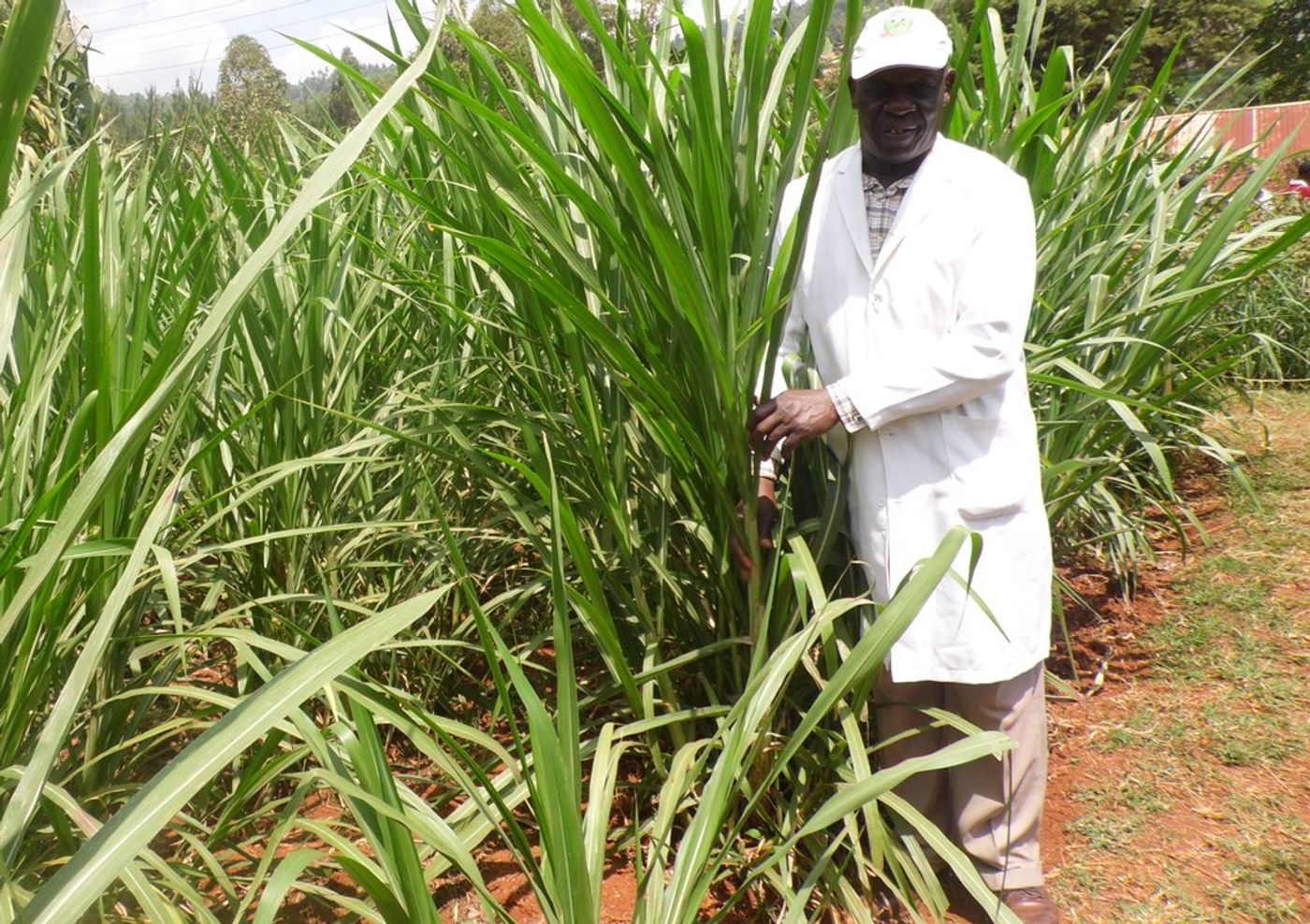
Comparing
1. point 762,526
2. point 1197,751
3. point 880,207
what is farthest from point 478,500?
point 1197,751

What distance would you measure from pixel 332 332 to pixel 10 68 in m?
1.55

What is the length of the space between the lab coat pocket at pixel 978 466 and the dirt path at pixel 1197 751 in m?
0.70

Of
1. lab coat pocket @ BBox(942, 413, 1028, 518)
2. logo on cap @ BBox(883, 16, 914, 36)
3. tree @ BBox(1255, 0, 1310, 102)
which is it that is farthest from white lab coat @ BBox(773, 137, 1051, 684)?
tree @ BBox(1255, 0, 1310, 102)

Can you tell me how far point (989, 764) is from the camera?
6.34 feet

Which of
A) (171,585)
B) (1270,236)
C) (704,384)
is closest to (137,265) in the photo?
(171,585)

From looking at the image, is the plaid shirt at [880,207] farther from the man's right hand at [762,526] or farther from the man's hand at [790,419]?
the man's right hand at [762,526]

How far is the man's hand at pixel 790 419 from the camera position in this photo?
169 centimetres

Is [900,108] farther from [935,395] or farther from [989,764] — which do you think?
[989,764]

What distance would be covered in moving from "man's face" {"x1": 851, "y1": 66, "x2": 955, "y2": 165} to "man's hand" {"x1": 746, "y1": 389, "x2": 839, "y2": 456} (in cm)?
40

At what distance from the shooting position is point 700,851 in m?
1.30

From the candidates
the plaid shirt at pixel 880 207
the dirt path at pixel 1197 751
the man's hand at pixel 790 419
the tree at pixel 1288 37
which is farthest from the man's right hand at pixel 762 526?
the tree at pixel 1288 37

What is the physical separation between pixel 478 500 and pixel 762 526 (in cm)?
78

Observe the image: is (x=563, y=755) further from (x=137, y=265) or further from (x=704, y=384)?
(x=137, y=265)

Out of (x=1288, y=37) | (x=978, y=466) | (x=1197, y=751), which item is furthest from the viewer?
(x=1288, y=37)
